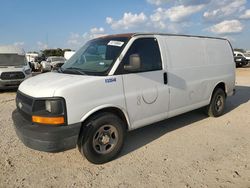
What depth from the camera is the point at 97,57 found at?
445 cm

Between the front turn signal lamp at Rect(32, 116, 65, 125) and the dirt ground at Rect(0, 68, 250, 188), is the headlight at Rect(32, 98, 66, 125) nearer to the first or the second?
the front turn signal lamp at Rect(32, 116, 65, 125)

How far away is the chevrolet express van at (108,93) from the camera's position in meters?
3.59

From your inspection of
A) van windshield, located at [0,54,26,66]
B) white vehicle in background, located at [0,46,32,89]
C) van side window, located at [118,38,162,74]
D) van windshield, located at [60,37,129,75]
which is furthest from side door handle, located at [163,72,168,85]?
van windshield, located at [0,54,26,66]

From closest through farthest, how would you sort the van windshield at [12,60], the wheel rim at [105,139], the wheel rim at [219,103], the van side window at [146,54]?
the wheel rim at [105,139] < the van side window at [146,54] < the wheel rim at [219,103] < the van windshield at [12,60]

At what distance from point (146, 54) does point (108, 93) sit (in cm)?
115

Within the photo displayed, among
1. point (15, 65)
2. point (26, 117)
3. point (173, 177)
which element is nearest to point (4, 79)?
point (15, 65)

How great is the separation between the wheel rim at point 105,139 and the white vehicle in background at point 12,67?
8631 mm

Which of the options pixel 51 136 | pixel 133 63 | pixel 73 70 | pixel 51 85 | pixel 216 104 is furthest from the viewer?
pixel 216 104

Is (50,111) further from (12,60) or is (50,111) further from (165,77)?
(12,60)

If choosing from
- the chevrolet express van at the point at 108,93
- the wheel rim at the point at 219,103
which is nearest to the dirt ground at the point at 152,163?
the chevrolet express van at the point at 108,93

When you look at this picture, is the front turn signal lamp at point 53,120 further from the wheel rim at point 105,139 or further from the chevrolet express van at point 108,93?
the wheel rim at point 105,139

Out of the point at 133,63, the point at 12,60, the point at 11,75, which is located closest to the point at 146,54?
the point at 133,63

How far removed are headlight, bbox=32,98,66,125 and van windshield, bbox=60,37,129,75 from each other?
0.83m

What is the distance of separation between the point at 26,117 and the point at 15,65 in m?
9.17
